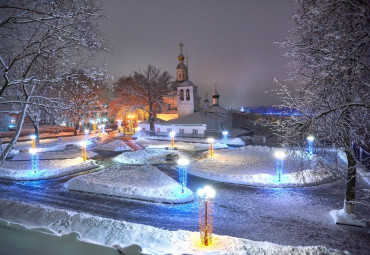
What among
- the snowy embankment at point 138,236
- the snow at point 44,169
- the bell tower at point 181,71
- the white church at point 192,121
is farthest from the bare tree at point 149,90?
the snowy embankment at point 138,236

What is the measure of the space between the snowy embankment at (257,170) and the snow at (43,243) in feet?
29.6

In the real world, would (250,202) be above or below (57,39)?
below

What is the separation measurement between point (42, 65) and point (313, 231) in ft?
38.6

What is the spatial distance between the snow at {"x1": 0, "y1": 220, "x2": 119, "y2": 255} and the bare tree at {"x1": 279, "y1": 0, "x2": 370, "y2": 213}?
246 inches

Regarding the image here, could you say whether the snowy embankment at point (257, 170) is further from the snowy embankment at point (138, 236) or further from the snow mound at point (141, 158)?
the snowy embankment at point (138, 236)

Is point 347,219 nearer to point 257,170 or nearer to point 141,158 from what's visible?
point 257,170

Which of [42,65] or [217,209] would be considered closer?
[42,65]

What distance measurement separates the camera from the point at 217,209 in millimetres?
11672

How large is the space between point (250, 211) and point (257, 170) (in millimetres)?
6805

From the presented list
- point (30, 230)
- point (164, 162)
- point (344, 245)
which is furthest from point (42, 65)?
point (164, 162)

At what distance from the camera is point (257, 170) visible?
1781cm

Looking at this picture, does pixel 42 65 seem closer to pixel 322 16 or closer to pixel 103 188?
pixel 103 188

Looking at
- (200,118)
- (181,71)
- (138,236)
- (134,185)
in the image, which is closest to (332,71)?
(138,236)

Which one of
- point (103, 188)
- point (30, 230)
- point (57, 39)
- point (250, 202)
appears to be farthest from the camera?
point (103, 188)
